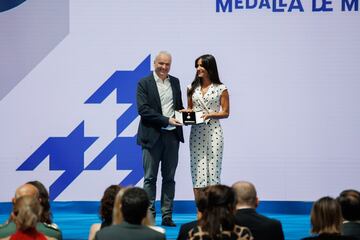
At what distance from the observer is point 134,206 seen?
3.84m

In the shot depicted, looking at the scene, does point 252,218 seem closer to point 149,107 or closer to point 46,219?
point 46,219

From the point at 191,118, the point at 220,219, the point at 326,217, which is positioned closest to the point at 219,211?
the point at 220,219

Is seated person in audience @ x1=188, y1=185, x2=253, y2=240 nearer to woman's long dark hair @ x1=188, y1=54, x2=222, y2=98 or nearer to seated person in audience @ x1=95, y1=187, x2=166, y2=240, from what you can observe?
seated person in audience @ x1=95, y1=187, x2=166, y2=240

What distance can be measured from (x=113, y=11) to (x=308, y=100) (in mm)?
2069

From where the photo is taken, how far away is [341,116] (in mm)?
8031

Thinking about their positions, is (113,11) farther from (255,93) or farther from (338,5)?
(338,5)

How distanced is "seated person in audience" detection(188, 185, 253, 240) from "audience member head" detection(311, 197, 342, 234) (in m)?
0.31

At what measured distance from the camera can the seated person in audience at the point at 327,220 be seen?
3844 mm

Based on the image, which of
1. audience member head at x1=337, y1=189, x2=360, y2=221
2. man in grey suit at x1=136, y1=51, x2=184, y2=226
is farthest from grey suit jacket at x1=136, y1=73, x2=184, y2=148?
audience member head at x1=337, y1=189, x2=360, y2=221

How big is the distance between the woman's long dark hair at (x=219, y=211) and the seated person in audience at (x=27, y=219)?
75 cm

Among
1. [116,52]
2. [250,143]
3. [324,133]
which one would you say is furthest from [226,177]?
[116,52]

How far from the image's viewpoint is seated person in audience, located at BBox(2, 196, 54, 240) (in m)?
3.78

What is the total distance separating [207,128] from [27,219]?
3121 millimetres

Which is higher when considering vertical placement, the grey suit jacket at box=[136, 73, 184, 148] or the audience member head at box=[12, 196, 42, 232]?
the grey suit jacket at box=[136, 73, 184, 148]
